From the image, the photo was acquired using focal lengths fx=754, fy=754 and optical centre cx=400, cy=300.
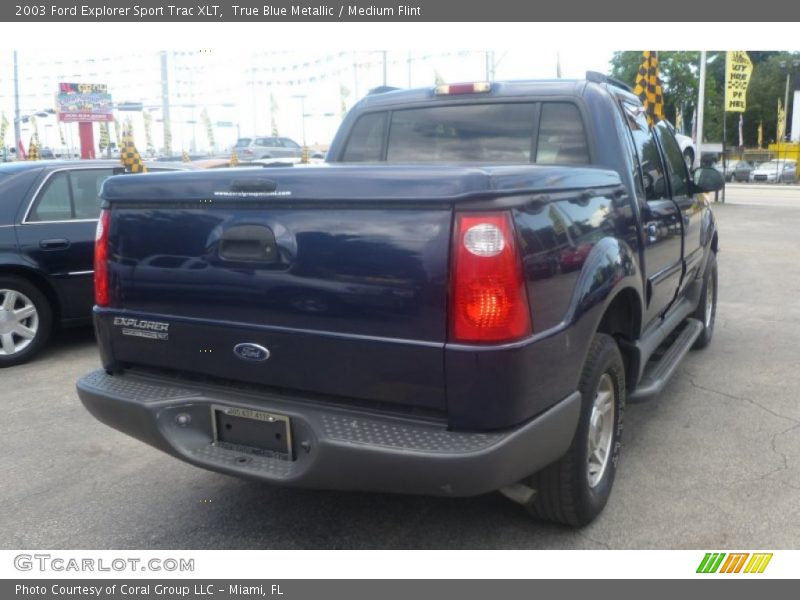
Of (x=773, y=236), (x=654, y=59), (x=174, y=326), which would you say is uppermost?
(x=654, y=59)

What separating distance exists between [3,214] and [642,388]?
199 inches

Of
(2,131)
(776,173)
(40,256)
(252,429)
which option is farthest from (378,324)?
(2,131)

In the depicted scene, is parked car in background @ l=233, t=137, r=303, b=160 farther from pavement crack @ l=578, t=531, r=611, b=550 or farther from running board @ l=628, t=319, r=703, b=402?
pavement crack @ l=578, t=531, r=611, b=550

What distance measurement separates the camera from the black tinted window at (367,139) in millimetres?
4652

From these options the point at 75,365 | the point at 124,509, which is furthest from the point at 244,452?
the point at 75,365

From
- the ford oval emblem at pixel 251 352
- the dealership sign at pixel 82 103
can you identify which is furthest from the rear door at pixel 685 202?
the dealership sign at pixel 82 103

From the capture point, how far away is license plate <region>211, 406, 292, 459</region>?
2.79 meters

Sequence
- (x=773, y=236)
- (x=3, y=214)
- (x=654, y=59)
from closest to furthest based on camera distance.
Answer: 1. (x=3, y=214)
2. (x=654, y=59)
3. (x=773, y=236)

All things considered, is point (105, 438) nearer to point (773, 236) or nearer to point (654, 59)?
point (654, 59)

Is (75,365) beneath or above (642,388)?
beneath

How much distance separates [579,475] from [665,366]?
62.7 inches

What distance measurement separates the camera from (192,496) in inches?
143

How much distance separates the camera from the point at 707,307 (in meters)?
6.14

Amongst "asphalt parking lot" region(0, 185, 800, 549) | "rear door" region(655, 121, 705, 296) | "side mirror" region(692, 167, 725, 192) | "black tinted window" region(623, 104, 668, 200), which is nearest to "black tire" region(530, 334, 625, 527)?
"asphalt parking lot" region(0, 185, 800, 549)
